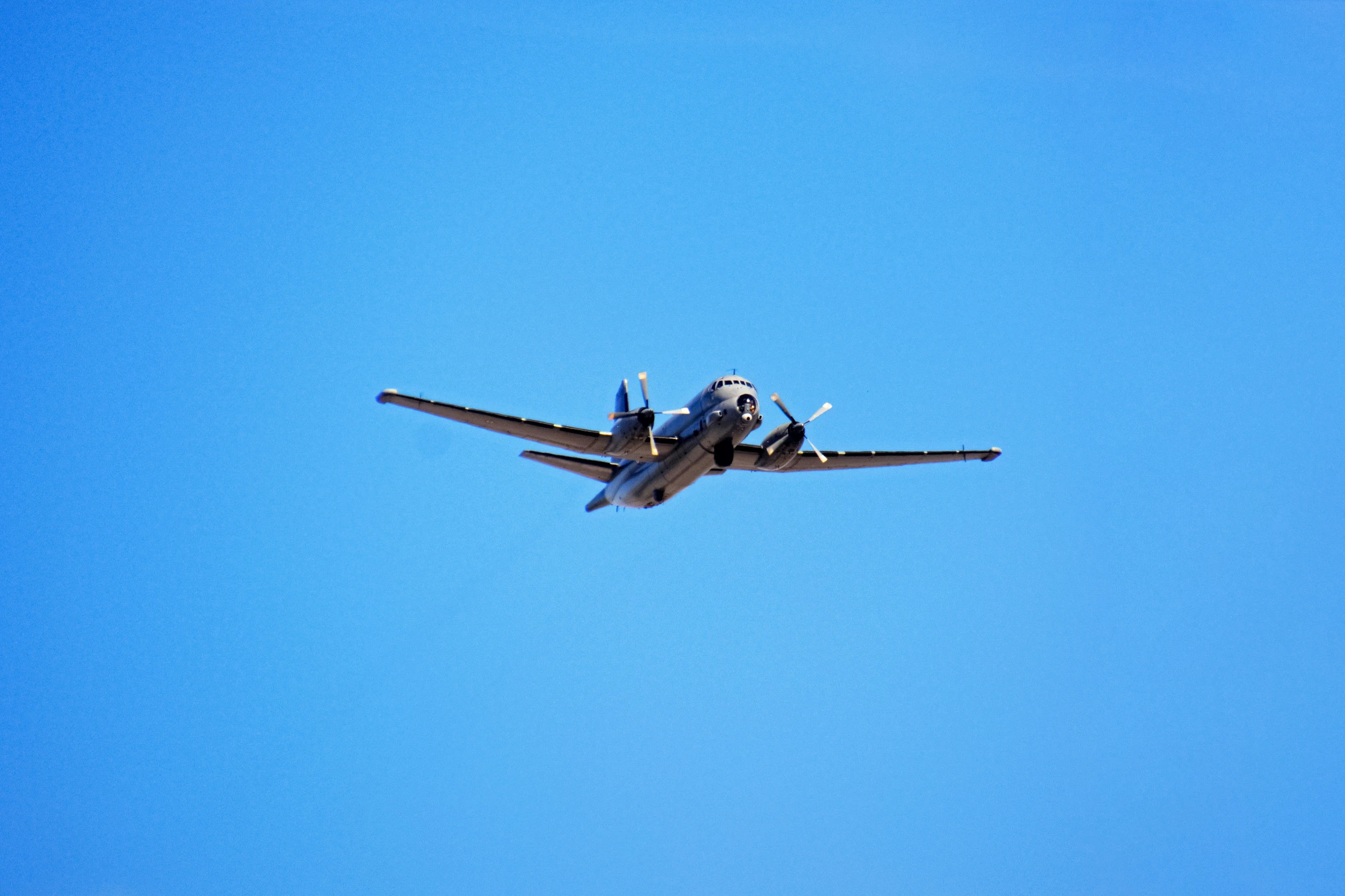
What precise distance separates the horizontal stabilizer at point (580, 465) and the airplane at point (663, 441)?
3 centimetres

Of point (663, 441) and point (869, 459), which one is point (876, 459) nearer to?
point (869, 459)

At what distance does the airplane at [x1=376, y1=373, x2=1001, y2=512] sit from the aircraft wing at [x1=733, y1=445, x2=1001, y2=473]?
71 mm

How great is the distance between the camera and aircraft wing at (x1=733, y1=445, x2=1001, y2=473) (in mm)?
37438

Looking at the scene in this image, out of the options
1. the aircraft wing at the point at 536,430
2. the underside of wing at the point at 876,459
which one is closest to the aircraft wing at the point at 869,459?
the underside of wing at the point at 876,459

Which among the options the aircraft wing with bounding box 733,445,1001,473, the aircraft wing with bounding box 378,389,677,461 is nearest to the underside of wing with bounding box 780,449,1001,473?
the aircraft wing with bounding box 733,445,1001,473

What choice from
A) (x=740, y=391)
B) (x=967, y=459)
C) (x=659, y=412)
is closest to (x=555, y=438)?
(x=659, y=412)

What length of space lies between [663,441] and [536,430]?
366cm

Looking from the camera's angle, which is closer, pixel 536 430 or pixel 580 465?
pixel 536 430

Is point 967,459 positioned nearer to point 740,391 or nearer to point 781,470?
point 781,470

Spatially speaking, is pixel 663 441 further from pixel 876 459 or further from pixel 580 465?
pixel 876 459

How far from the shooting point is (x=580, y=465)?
37.4m

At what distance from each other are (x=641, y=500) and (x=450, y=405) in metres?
6.78

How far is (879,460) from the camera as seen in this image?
39.2m

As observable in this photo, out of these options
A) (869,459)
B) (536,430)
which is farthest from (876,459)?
(536,430)
